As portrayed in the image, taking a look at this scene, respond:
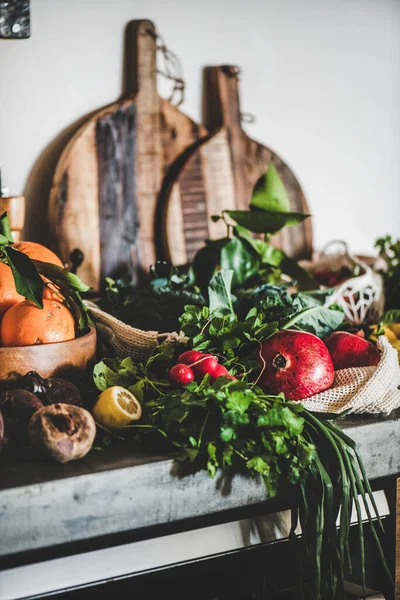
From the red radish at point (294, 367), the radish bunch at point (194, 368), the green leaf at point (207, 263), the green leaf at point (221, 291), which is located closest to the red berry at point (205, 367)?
the radish bunch at point (194, 368)

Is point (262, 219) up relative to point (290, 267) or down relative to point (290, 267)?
up

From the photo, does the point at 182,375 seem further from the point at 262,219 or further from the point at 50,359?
the point at 262,219

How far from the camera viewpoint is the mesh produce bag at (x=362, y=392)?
40.1 inches

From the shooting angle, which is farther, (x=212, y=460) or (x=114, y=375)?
(x=114, y=375)

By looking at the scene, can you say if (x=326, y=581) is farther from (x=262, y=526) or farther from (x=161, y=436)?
(x=161, y=436)

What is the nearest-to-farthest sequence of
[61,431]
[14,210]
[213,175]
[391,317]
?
Answer: 1. [61,431]
2. [14,210]
3. [391,317]
4. [213,175]

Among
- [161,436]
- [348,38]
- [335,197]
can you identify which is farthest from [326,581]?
[348,38]

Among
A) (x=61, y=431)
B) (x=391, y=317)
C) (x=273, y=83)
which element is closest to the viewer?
(x=61, y=431)

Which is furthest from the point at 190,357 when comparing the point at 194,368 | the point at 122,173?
the point at 122,173

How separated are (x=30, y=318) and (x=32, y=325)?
0.04 feet

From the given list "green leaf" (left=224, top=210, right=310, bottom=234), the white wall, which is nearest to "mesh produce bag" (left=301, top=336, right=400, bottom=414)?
"green leaf" (left=224, top=210, right=310, bottom=234)

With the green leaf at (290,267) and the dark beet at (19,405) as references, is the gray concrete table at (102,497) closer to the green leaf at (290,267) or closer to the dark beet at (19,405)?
the dark beet at (19,405)

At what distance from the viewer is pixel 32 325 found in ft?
3.24

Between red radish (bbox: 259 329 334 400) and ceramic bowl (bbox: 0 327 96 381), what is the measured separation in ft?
0.95
